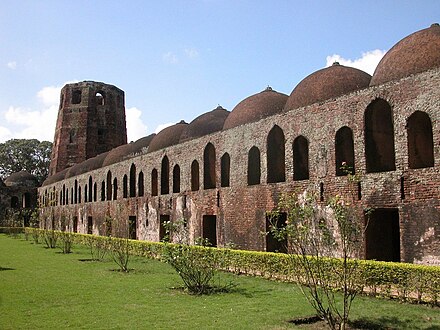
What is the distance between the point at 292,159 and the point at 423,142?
322cm

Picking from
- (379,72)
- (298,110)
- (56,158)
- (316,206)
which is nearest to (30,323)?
(316,206)

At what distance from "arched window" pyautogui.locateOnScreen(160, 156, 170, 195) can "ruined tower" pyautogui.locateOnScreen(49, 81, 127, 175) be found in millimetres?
22042

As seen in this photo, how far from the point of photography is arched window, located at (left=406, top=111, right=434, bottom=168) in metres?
10.1

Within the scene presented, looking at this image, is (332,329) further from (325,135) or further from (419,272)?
(325,135)

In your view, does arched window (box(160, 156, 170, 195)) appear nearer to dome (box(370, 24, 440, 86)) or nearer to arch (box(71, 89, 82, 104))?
dome (box(370, 24, 440, 86))

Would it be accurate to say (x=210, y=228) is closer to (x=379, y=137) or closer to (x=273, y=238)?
(x=273, y=238)

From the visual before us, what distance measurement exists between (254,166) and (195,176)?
336 cm

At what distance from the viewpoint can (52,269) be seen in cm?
1309

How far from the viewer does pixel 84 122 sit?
39.7 meters

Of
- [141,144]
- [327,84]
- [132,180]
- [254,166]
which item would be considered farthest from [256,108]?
[141,144]

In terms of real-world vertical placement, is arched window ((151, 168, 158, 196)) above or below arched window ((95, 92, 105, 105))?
below

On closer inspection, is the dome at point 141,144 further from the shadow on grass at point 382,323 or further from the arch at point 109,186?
the shadow on grass at point 382,323

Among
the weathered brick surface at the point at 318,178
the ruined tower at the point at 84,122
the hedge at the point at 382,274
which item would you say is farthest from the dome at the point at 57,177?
the hedge at the point at 382,274

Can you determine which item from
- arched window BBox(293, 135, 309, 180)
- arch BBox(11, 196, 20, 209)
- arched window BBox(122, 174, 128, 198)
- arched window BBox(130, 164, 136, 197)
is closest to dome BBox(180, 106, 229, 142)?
arched window BBox(130, 164, 136, 197)
